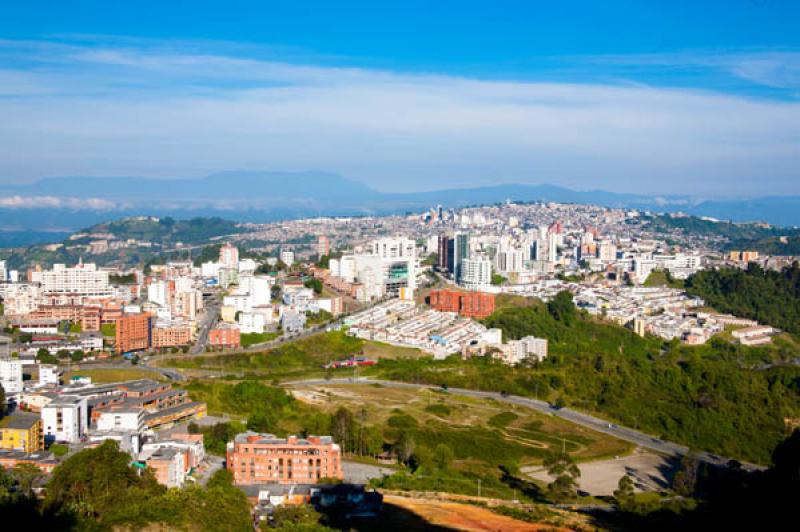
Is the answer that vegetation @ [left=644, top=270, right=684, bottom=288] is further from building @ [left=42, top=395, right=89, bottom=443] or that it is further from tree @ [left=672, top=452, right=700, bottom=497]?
building @ [left=42, top=395, right=89, bottom=443]

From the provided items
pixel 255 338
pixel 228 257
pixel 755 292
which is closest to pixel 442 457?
pixel 255 338

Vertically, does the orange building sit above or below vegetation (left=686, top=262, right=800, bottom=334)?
below

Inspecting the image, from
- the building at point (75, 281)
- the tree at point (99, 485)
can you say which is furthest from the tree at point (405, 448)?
the building at point (75, 281)

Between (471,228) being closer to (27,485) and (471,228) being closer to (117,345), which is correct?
(117,345)

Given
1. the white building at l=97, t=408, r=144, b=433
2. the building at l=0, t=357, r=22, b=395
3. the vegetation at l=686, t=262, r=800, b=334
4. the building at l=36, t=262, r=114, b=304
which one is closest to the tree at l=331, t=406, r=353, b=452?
the white building at l=97, t=408, r=144, b=433

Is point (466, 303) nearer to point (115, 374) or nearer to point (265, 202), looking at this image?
point (115, 374)

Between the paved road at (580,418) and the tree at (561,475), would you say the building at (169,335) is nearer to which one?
the paved road at (580,418)
